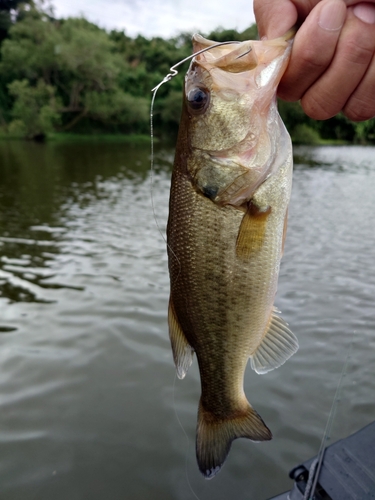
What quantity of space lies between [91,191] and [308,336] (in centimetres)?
1057

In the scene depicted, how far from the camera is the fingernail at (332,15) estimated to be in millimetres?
1275

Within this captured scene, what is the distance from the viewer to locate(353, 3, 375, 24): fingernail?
50.8 inches

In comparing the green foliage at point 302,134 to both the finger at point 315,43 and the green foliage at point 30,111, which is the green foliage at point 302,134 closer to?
the green foliage at point 30,111

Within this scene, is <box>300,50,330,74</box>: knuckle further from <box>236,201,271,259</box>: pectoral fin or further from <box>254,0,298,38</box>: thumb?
<box>236,201,271,259</box>: pectoral fin

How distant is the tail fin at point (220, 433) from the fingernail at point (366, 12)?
1531 millimetres

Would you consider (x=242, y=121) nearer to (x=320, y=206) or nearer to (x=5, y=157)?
(x=320, y=206)

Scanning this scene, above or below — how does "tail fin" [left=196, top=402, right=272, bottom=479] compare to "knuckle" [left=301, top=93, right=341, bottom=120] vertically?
below

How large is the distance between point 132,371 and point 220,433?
2.63 metres

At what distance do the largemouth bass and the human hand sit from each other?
85 mm

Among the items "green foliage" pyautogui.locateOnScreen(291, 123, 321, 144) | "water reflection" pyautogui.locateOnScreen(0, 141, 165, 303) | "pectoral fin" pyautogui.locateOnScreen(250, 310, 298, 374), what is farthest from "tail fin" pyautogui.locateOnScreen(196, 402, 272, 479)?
"green foliage" pyautogui.locateOnScreen(291, 123, 321, 144)

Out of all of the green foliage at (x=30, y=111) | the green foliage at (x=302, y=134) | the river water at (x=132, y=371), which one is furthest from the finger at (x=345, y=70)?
the green foliage at (x=302, y=134)

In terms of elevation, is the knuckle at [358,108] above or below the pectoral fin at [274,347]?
above

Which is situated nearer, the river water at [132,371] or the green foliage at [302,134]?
the river water at [132,371]

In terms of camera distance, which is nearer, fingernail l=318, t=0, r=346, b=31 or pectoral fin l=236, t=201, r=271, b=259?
fingernail l=318, t=0, r=346, b=31
